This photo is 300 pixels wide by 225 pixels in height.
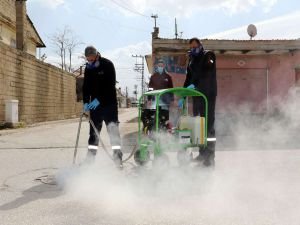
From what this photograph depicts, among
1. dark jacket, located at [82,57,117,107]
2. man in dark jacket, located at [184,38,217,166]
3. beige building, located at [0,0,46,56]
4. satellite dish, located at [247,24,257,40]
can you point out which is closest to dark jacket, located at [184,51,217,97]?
man in dark jacket, located at [184,38,217,166]

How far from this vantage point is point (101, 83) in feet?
21.1

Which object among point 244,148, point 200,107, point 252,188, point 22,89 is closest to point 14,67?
point 22,89

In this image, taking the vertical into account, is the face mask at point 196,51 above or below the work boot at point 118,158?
above

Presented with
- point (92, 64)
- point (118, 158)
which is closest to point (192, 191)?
point (118, 158)

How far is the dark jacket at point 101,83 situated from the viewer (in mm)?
6414

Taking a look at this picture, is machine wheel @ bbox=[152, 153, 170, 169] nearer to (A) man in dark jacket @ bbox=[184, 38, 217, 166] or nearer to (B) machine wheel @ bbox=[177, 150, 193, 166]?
(B) machine wheel @ bbox=[177, 150, 193, 166]

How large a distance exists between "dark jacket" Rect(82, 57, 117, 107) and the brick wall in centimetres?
1174

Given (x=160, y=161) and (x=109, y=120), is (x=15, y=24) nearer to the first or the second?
(x=109, y=120)

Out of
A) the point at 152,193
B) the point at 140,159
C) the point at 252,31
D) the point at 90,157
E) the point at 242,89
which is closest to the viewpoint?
the point at 152,193

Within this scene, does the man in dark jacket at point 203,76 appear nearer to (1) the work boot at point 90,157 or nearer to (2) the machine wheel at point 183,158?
(2) the machine wheel at point 183,158

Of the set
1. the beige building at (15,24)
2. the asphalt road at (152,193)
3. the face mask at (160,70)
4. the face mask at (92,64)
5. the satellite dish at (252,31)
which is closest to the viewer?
the asphalt road at (152,193)

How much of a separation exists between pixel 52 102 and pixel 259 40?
13.6 meters

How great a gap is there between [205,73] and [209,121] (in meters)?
0.78

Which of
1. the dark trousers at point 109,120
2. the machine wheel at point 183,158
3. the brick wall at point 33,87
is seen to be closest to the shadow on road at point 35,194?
the dark trousers at point 109,120
